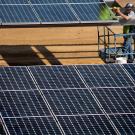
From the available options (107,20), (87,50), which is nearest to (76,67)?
(107,20)

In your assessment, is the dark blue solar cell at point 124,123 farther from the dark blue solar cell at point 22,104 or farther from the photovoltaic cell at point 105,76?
the dark blue solar cell at point 22,104

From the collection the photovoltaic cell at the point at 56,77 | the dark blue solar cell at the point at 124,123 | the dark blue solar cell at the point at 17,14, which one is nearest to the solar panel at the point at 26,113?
the photovoltaic cell at the point at 56,77

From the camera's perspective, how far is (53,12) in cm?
3119

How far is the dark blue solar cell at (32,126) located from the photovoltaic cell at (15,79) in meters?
1.69

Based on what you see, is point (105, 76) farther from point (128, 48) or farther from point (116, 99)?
point (128, 48)

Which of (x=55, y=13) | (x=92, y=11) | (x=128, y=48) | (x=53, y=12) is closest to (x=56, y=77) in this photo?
(x=55, y=13)

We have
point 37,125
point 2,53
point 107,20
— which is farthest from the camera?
point 2,53

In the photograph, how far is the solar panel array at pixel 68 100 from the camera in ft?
73.5

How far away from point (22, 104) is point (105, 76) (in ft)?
9.68

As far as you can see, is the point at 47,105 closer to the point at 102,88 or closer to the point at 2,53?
the point at 102,88

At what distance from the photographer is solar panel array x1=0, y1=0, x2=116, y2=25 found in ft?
99.2

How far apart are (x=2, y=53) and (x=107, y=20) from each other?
6.54m

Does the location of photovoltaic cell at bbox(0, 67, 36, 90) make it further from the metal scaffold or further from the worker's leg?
the worker's leg

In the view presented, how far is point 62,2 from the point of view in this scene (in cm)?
3216
